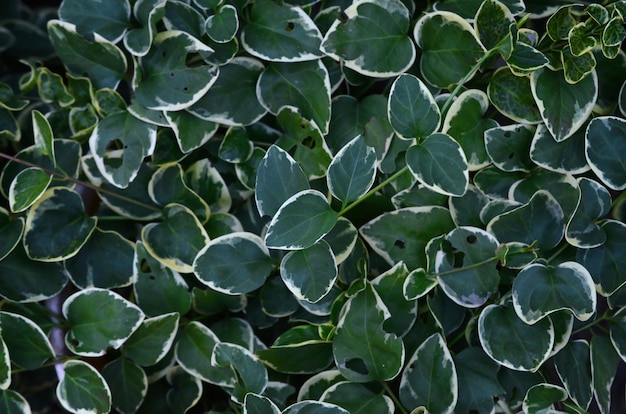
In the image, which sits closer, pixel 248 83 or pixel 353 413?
pixel 353 413

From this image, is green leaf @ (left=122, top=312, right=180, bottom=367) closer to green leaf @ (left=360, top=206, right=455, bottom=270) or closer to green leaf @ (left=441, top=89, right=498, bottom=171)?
green leaf @ (left=360, top=206, right=455, bottom=270)

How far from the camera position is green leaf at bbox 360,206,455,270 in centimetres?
81

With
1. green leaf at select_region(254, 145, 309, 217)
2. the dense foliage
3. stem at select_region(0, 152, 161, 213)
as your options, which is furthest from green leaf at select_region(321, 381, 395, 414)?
stem at select_region(0, 152, 161, 213)

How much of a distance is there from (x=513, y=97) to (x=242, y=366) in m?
0.48

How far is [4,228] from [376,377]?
526mm

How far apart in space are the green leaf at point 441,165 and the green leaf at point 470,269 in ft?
0.27

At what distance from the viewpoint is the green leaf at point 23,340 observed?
2.62ft

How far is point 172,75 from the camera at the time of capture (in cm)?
84

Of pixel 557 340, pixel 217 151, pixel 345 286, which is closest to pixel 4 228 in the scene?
pixel 217 151

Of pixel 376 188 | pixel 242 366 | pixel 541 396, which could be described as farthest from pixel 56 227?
pixel 541 396

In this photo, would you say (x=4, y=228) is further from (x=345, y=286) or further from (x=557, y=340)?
(x=557, y=340)

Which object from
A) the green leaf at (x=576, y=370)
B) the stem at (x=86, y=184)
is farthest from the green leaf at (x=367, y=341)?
the stem at (x=86, y=184)

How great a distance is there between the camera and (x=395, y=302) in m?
0.80

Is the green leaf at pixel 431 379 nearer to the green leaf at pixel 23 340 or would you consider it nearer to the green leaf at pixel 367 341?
the green leaf at pixel 367 341
